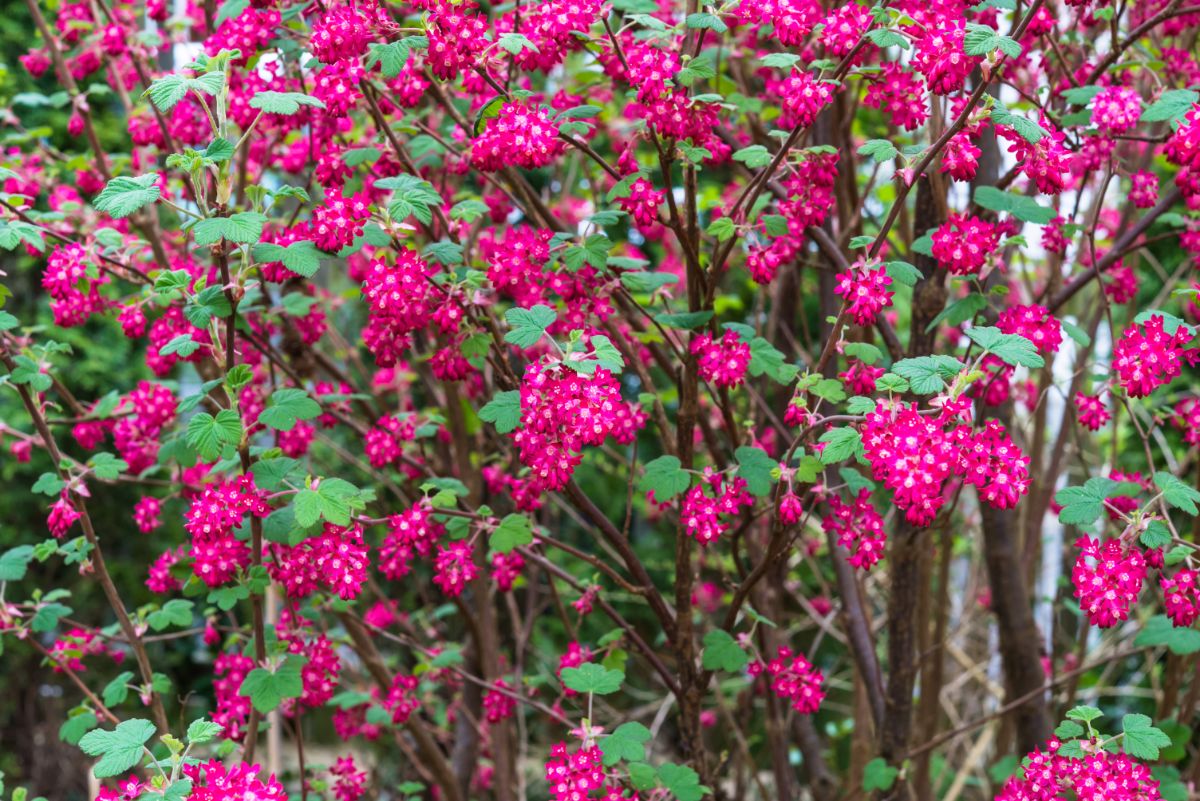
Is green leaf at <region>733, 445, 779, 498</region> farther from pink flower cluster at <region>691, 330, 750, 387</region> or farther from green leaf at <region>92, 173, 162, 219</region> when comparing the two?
green leaf at <region>92, 173, 162, 219</region>

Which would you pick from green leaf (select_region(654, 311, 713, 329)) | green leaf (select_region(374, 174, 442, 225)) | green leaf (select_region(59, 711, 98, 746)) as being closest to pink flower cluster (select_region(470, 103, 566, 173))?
green leaf (select_region(374, 174, 442, 225))

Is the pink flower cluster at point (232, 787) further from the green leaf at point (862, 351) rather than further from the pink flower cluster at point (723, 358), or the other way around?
the green leaf at point (862, 351)

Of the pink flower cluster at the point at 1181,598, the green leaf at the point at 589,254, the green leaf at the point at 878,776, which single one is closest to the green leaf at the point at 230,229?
the green leaf at the point at 589,254

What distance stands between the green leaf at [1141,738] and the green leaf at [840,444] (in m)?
0.64

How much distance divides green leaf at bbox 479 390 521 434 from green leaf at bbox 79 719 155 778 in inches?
28.0

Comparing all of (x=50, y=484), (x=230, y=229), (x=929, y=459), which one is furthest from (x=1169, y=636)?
(x=50, y=484)

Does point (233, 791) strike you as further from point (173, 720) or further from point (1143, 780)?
point (173, 720)

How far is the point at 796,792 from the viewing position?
3.69m

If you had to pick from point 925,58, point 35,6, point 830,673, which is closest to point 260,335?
point 35,6

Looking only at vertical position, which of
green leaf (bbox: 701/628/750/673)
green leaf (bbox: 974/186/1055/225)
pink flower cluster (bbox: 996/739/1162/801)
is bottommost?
green leaf (bbox: 701/628/750/673)

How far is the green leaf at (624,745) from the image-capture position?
199cm

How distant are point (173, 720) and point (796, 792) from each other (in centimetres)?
382

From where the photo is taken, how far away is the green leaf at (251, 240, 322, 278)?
6.02 ft

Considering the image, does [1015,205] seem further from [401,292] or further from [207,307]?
[207,307]
